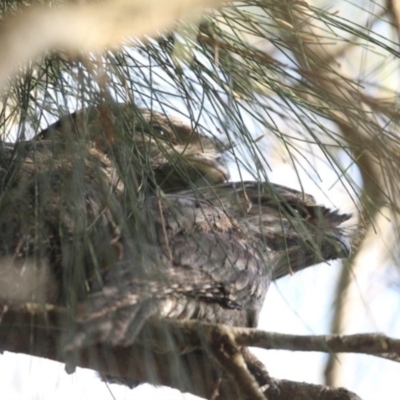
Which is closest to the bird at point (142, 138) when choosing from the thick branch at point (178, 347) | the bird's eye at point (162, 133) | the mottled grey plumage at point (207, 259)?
the bird's eye at point (162, 133)

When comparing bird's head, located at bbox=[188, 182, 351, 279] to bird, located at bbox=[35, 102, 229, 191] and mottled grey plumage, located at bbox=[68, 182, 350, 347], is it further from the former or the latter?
bird, located at bbox=[35, 102, 229, 191]

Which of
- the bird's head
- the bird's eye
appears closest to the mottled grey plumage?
the bird's head

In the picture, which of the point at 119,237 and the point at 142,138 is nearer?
the point at 119,237

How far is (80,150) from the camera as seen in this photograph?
6.23ft

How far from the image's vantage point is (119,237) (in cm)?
191

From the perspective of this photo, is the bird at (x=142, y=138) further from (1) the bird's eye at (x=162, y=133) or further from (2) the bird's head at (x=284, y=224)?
(2) the bird's head at (x=284, y=224)

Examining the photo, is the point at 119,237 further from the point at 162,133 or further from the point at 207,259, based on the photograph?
the point at 162,133

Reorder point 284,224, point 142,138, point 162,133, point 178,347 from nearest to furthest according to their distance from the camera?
point 178,347
point 142,138
point 162,133
point 284,224

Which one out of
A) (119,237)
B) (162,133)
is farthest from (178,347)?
(162,133)

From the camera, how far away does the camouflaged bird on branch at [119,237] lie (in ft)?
5.87

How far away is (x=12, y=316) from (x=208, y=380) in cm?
54

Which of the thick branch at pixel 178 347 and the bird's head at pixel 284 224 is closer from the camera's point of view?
the thick branch at pixel 178 347

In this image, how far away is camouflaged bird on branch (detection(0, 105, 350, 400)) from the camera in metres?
1.79

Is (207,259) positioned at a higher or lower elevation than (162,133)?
lower
